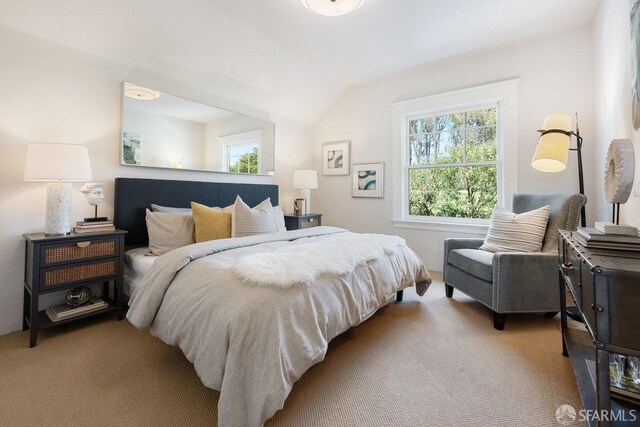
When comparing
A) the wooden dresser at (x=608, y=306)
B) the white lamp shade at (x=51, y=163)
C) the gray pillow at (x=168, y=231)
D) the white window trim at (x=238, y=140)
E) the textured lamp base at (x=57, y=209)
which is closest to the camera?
the wooden dresser at (x=608, y=306)

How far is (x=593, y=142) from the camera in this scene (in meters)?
2.84

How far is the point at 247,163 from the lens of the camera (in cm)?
380

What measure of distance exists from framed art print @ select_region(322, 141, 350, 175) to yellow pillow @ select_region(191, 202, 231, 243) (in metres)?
2.36

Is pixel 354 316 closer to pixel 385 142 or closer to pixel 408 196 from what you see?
pixel 408 196

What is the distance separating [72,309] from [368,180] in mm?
3605

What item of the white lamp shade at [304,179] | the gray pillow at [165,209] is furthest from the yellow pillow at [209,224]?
the white lamp shade at [304,179]

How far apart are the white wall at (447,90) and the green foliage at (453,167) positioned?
1.02 feet

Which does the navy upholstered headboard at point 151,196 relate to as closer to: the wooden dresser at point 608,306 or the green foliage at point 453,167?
the green foliage at point 453,167

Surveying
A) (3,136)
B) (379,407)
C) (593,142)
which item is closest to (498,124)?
(593,142)

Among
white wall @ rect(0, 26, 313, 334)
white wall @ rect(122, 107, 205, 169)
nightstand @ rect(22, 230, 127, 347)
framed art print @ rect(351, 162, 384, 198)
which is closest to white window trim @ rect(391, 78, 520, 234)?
framed art print @ rect(351, 162, 384, 198)

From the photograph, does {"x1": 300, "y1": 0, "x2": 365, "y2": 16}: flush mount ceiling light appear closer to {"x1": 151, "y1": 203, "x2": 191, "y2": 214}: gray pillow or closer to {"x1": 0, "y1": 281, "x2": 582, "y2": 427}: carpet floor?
{"x1": 151, "y1": 203, "x2": 191, "y2": 214}: gray pillow

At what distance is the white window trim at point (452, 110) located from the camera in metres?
3.25

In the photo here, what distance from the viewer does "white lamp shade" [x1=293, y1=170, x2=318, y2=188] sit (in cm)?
414

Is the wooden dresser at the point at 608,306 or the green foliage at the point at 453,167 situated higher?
the green foliage at the point at 453,167
